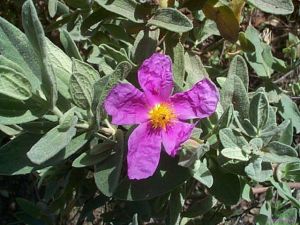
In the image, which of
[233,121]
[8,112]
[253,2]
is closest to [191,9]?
[253,2]

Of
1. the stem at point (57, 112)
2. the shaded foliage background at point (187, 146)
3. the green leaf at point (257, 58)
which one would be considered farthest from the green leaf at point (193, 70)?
the stem at point (57, 112)

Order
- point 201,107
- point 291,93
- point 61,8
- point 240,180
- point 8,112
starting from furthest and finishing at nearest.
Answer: point 291,93, point 61,8, point 240,180, point 201,107, point 8,112

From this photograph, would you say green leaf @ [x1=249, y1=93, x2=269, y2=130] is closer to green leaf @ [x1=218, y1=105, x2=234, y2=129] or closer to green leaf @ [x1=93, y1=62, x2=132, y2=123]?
green leaf @ [x1=218, y1=105, x2=234, y2=129]

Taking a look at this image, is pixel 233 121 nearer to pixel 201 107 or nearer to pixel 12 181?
pixel 201 107

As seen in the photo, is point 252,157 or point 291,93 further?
point 291,93

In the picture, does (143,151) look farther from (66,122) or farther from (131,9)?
(131,9)

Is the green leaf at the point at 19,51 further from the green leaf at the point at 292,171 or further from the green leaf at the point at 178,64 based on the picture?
the green leaf at the point at 292,171
